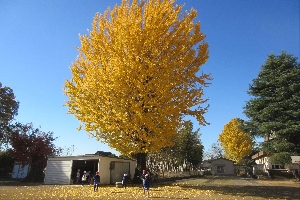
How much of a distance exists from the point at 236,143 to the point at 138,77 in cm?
4181

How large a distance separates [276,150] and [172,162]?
23.0 metres

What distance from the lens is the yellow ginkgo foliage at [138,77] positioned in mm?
13516

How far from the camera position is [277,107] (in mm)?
27688

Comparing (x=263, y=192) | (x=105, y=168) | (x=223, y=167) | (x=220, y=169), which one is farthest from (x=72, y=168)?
(x=223, y=167)

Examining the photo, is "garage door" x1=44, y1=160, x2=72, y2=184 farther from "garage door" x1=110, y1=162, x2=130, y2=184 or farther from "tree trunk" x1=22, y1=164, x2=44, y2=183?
"tree trunk" x1=22, y1=164, x2=44, y2=183

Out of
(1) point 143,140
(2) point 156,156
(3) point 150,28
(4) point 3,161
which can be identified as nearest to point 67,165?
(1) point 143,140

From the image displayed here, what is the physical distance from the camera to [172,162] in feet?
154

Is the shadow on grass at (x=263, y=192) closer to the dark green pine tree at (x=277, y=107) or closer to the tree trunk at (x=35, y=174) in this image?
the dark green pine tree at (x=277, y=107)

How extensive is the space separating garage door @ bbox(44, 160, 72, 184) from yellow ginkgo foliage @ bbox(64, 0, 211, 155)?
8745mm

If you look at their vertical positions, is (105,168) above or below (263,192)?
above

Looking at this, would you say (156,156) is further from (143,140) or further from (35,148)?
(143,140)

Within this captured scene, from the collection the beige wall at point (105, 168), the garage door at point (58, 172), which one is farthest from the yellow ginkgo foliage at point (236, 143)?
the garage door at point (58, 172)

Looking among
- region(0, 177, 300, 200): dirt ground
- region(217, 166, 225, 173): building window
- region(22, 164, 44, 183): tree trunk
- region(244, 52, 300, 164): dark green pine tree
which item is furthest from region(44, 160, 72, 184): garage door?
region(217, 166, 225, 173): building window

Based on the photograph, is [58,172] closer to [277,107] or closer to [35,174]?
[35,174]
